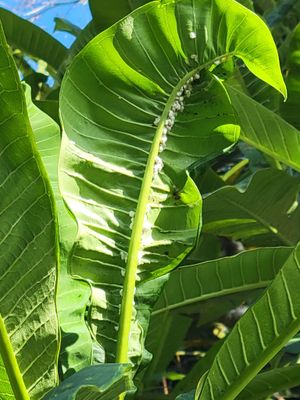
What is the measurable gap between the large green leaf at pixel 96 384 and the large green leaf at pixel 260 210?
1.62ft

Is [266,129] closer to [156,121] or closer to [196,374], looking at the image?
[156,121]

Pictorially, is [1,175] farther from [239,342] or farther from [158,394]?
[158,394]

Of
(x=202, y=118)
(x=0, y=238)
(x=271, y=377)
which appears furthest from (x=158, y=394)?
(x=0, y=238)

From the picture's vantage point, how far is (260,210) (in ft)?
3.76

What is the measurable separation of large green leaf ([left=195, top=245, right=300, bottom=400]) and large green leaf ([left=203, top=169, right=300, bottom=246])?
36 centimetres

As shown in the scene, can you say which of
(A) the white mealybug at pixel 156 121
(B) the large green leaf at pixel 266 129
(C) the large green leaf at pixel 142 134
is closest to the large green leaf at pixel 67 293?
(C) the large green leaf at pixel 142 134

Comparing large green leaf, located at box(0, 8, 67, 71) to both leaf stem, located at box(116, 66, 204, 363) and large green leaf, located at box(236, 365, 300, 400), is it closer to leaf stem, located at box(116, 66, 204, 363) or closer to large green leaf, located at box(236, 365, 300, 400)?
leaf stem, located at box(116, 66, 204, 363)

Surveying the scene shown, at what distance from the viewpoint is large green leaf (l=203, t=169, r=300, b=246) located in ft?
3.56

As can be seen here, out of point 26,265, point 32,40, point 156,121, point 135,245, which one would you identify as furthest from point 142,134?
point 32,40

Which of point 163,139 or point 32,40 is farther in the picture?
point 32,40

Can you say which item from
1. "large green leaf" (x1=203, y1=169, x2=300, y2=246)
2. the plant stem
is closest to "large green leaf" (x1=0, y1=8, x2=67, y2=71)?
"large green leaf" (x1=203, y1=169, x2=300, y2=246)

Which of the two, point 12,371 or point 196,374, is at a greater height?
point 12,371

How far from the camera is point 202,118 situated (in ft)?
2.83

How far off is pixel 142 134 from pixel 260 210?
1.17 ft
